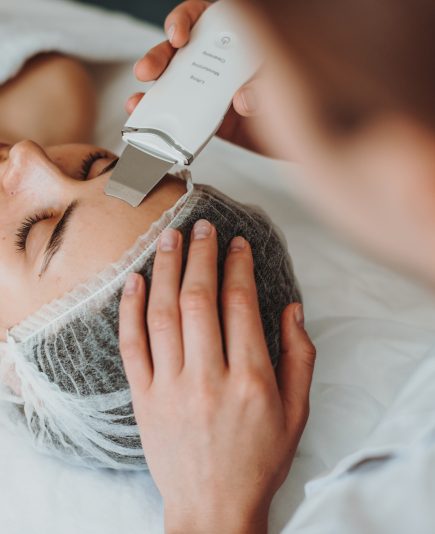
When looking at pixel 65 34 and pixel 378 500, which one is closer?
pixel 378 500

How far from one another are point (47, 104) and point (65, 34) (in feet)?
0.68

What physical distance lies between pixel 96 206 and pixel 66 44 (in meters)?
0.76

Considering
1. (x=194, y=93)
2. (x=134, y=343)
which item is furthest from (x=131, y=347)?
(x=194, y=93)

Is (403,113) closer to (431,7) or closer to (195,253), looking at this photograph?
(431,7)

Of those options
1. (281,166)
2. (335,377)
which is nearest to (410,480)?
(335,377)

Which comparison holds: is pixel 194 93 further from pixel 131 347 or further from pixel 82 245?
pixel 131 347

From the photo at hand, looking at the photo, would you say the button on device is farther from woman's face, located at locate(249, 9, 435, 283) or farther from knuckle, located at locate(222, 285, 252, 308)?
woman's face, located at locate(249, 9, 435, 283)

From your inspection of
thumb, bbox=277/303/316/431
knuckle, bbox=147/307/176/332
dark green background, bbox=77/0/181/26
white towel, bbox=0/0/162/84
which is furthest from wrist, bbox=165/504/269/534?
dark green background, bbox=77/0/181/26

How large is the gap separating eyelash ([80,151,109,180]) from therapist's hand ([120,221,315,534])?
26 centimetres

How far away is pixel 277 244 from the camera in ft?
3.07

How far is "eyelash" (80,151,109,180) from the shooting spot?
95 cm

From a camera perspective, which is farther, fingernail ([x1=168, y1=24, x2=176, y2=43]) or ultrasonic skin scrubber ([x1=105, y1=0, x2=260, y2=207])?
fingernail ([x1=168, y1=24, x2=176, y2=43])

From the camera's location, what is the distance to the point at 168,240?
→ 0.77 m

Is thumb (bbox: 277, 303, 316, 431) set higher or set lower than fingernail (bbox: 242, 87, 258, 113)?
lower
